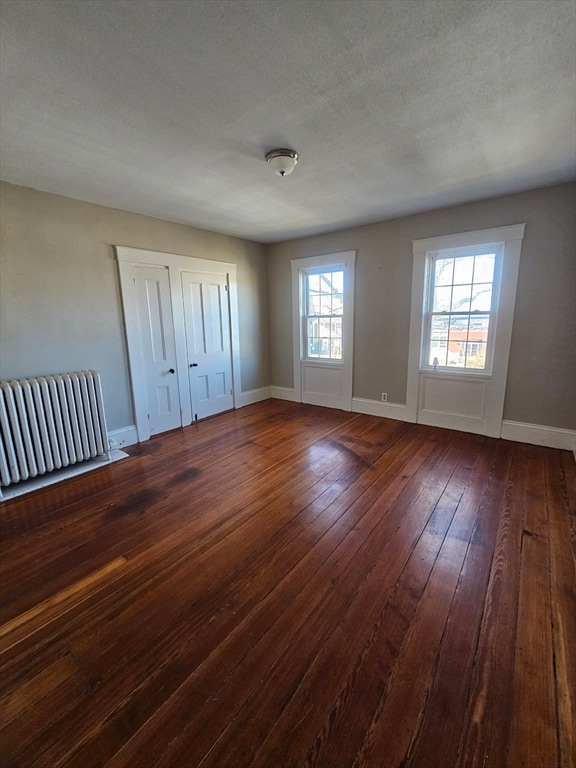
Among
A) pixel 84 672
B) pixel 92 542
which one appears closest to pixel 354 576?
pixel 84 672

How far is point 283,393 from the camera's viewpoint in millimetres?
5859

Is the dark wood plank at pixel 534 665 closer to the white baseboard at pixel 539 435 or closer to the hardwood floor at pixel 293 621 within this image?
the hardwood floor at pixel 293 621

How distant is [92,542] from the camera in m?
2.18

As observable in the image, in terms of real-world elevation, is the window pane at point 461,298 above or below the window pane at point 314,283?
below

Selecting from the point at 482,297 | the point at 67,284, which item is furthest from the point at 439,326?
the point at 67,284

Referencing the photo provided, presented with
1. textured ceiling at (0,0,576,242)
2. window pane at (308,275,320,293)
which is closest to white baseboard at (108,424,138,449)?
textured ceiling at (0,0,576,242)

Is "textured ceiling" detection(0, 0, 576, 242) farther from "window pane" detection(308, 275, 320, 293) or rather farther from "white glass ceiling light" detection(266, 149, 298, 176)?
"window pane" detection(308, 275, 320, 293)

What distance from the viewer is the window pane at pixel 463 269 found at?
3.81 meters

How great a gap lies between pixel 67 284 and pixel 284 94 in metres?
2.72

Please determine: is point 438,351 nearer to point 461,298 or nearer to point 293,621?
point 461,298

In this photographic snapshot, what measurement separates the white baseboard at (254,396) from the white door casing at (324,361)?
58 centimetres

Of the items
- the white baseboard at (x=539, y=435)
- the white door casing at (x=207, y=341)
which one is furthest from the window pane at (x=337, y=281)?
the white baseboard at (x=539, y=435)

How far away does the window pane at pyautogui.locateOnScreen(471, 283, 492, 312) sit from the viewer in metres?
3.71

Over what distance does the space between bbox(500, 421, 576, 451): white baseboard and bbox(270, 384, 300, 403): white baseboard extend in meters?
3.08
